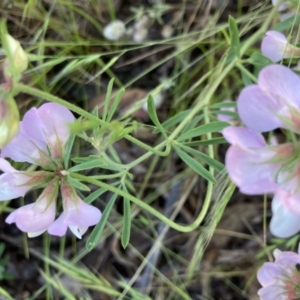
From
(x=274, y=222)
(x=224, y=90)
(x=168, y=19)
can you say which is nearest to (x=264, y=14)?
(x=224, y=90)

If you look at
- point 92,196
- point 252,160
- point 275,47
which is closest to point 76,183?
point 92,196

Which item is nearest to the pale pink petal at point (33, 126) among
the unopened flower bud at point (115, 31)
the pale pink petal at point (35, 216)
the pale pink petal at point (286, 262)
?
the pale pink petal at point (35, 216)

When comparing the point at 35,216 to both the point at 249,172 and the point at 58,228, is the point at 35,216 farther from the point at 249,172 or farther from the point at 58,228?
the point at 249,172

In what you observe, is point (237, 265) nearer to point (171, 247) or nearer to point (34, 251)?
point (171, 247)

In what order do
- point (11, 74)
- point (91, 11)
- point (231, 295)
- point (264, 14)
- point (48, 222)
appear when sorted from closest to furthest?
point (11, 74) < point (48, 222) < point (264, 14) < point (231, 295) < point (91, 11)

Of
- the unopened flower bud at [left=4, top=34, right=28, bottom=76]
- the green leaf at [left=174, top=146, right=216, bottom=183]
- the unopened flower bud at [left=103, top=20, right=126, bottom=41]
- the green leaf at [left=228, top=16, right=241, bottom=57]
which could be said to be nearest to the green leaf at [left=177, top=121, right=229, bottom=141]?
the green leaf at [left=174, top=146, right=216, bottom=183]

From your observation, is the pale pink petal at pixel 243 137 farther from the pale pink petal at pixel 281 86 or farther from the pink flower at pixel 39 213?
the pink flower at pixel 39 213

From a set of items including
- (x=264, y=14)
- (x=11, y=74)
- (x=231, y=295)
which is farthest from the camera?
(x=231, y=295)
